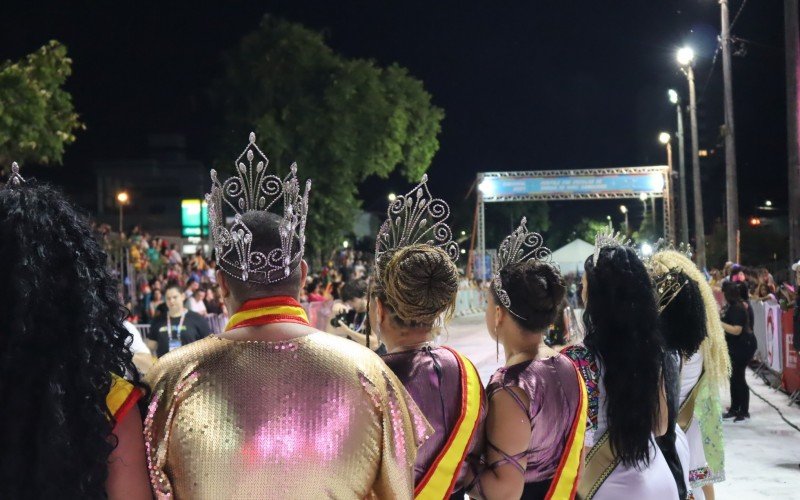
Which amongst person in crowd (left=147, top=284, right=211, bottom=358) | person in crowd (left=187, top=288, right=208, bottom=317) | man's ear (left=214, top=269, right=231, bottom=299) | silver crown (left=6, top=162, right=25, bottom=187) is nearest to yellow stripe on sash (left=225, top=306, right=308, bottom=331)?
man's ear (left=214, top=269, right=231, bottom=299)

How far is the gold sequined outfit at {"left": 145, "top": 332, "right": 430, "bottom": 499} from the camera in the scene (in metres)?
2.14

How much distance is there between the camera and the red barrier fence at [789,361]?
12227mm

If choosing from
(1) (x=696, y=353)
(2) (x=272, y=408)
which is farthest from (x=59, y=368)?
(1) (x=696, y=353)

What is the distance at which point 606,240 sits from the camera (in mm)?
4211

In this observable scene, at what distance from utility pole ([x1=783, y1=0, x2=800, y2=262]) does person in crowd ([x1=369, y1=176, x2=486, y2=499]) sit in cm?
1217

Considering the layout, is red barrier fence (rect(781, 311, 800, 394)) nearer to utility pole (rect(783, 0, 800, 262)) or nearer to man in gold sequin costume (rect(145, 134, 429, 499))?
utility pole (rect(783, 0, 800, 262))

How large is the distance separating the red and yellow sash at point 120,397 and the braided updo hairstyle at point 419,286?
1282mm

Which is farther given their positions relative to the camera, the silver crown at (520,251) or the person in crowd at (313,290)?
the person in crowd at (313,290)

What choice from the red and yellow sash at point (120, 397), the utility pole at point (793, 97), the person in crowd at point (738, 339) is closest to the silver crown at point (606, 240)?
the red and yellow sash at point (120, 397)

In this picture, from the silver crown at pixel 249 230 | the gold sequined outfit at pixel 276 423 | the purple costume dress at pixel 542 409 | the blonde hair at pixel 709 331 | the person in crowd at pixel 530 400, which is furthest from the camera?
the blonde hair at pixel 709 331

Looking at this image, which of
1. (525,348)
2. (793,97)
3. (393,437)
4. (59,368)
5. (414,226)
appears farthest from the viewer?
(793,97)

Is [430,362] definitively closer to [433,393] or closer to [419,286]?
[433,393]

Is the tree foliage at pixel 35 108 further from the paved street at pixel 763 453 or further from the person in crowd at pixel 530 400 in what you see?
the person in crowd at pixel 530 400

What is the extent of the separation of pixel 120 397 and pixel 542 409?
1.72m
